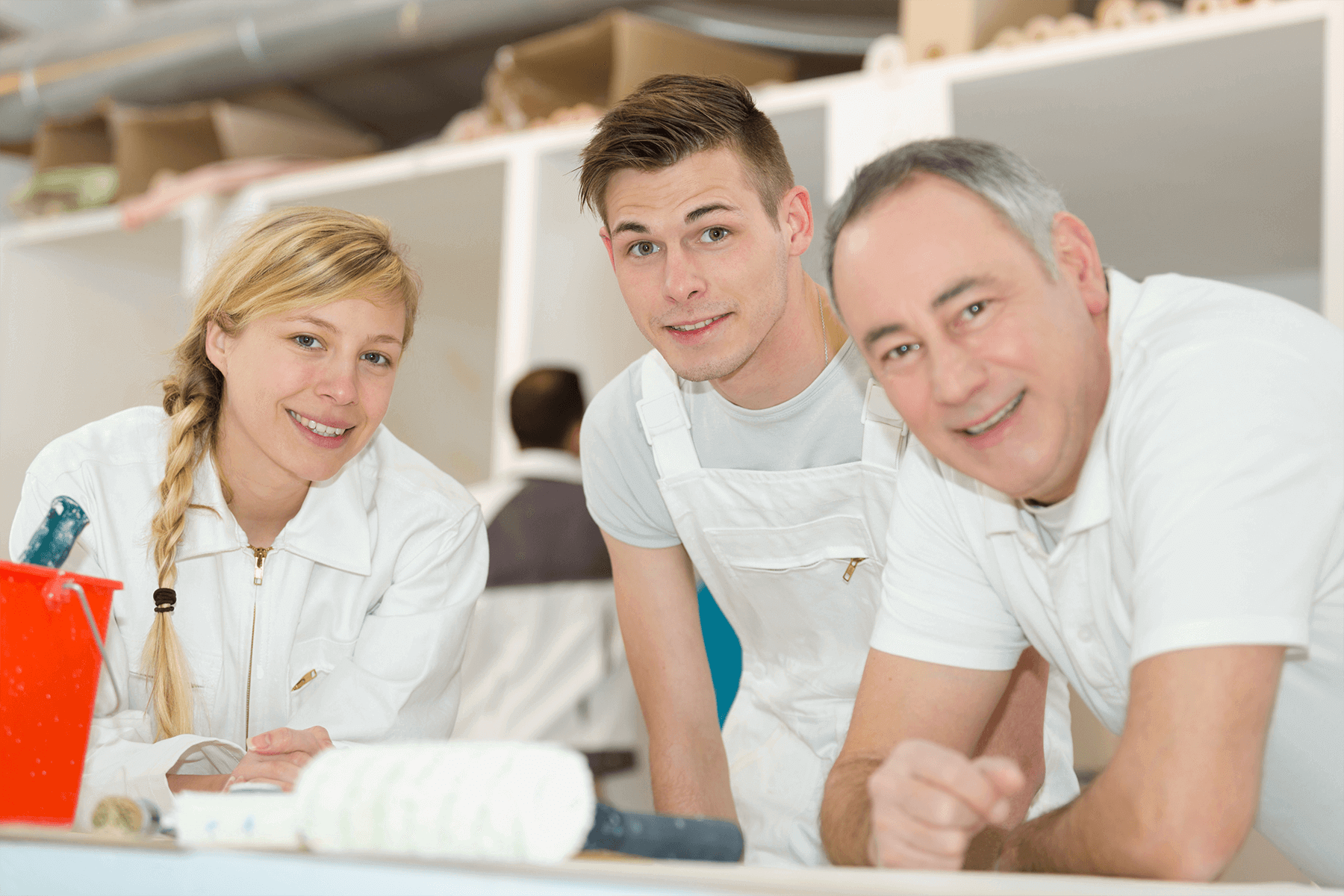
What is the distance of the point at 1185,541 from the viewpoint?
2.32 feet

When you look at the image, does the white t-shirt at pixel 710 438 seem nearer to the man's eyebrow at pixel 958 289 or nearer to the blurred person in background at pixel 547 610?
the man's eyebrow at pixel 958 289

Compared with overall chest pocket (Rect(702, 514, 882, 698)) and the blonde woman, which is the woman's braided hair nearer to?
the blonde woman

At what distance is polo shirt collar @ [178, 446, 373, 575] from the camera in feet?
3.65

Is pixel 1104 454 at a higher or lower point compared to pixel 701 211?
lower

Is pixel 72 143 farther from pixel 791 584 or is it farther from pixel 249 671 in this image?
pixel 791 584

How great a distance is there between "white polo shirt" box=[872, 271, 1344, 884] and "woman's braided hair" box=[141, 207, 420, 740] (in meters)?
0.56

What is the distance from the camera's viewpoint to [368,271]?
3.59 ft

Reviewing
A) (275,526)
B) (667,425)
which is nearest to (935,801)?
(667,425)

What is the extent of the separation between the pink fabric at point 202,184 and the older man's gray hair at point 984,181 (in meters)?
1.81

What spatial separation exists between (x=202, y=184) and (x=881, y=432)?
1.72 metres

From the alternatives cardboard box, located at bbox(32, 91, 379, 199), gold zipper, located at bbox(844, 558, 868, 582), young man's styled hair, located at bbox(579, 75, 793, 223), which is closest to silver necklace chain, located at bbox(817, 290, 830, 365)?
young man's styled hair, located at bbox(579, 75, 793, 223)

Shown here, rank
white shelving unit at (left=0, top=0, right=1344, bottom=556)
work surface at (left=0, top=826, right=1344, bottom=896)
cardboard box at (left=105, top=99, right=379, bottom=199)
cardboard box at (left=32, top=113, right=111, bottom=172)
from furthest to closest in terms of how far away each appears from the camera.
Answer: cardboard box at (left=32, top=113, right=111, bottom=172), cardboard box at (left=105, top=99, right=379, bottom=199), white shelving unit at (left=0, top=0, right=1344, bottom=556), work surface at (left=0, top=826, right=1344, bottom=896)

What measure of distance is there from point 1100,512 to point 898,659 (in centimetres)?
22

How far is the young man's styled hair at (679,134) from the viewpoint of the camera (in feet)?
3.81
